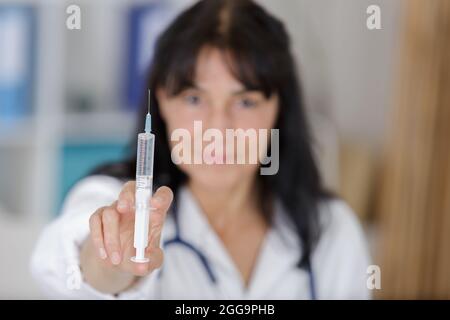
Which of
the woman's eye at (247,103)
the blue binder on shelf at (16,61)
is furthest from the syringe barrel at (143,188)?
the blue binder on shelf at (16,61)

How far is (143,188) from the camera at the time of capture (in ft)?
2.11

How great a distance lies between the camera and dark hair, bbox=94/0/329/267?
694 millimetres

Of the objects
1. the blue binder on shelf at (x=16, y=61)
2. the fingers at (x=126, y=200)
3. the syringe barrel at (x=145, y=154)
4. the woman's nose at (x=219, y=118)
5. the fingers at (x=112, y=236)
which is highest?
the blue binder on shelf at (x=16, y=61)

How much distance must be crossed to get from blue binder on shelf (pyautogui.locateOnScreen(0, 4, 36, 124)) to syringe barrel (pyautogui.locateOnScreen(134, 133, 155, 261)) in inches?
8.8

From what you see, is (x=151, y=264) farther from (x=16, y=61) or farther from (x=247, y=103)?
(x=16, y=61)

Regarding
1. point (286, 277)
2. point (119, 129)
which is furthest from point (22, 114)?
point (286, 277)

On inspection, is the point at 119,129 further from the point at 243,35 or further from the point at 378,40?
the point at 378,40

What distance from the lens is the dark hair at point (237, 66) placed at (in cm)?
69

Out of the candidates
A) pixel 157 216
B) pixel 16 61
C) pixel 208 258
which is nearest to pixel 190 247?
pixel 208 258

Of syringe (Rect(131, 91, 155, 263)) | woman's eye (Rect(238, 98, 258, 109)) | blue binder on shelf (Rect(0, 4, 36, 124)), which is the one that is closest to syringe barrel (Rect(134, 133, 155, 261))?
syringe (Rect(131, 91, 155, 263))

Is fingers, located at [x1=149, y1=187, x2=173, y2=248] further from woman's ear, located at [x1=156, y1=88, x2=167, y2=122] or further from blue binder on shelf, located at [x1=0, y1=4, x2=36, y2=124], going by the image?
blue binder on shelf, located at [x1=0, y1=4, x2=36, y2=124]

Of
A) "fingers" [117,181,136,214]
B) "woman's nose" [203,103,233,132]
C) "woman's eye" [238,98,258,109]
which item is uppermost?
"woman's eye" [238,98,258,109]

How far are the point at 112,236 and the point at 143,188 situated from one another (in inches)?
2.6

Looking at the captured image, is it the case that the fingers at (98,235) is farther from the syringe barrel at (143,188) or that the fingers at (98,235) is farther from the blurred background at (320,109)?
the blurred background at (320,109)
